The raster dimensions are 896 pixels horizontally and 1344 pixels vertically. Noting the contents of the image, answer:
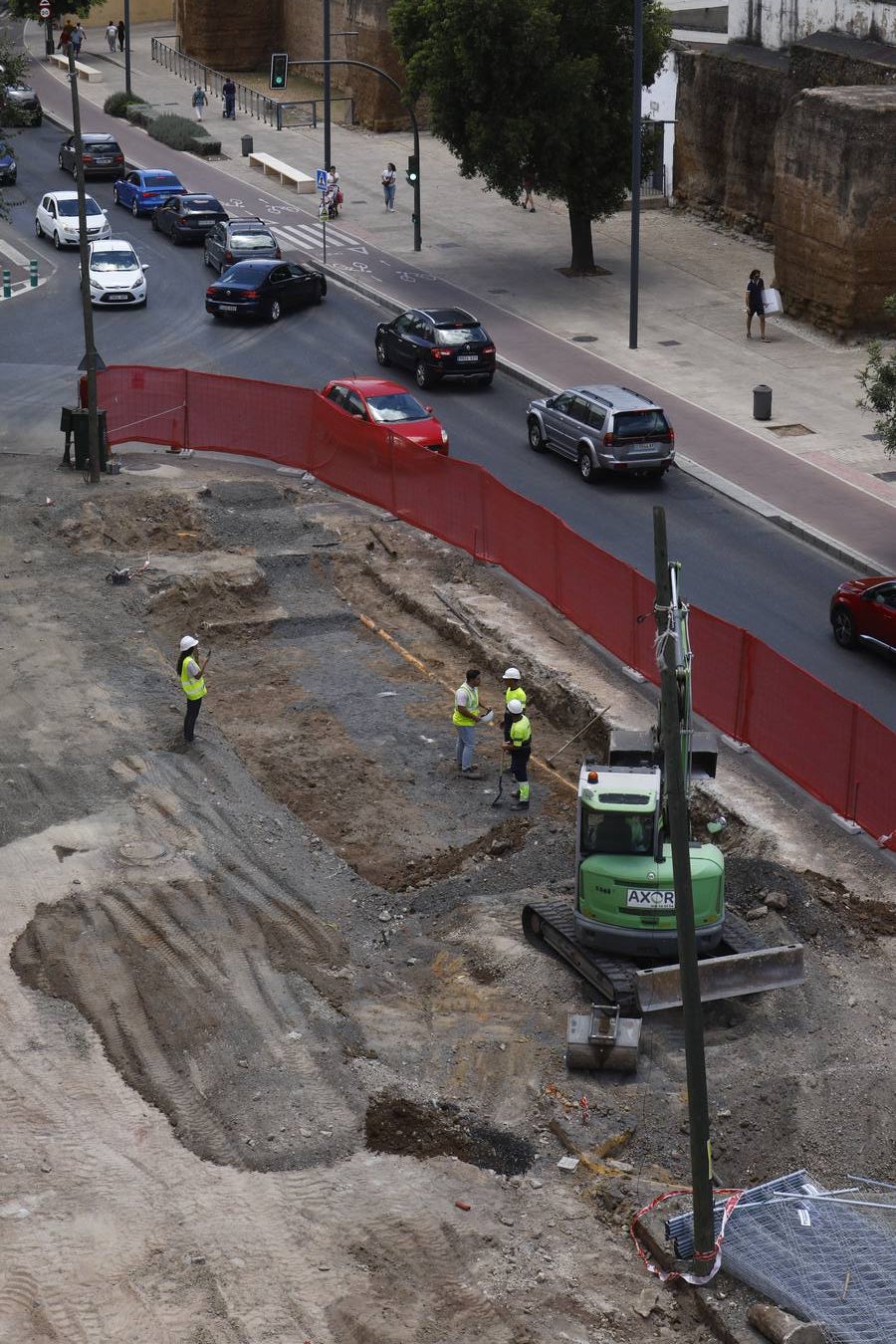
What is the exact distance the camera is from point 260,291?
46625mm

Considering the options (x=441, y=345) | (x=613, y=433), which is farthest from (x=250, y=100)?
(x=613, y=433)

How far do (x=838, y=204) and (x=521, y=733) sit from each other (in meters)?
23.3

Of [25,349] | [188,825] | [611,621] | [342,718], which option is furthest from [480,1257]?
[25,349]

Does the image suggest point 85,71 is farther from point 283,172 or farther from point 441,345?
point 441,345

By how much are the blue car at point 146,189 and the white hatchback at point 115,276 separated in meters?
7.40

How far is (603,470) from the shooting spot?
3622cm

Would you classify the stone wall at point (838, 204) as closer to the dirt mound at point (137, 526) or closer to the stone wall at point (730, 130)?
the stone wall at point (730, 130)

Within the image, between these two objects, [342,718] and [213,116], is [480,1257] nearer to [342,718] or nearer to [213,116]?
[342,718]

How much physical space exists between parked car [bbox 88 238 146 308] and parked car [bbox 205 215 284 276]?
7.08ft

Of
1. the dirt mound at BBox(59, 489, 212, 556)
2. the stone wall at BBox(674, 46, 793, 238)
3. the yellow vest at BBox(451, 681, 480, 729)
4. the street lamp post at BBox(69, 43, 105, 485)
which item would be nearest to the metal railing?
the stone wall at BBox(674, 46, 793, 238)

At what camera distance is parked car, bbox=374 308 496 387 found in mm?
41312

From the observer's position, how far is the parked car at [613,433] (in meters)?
35.8

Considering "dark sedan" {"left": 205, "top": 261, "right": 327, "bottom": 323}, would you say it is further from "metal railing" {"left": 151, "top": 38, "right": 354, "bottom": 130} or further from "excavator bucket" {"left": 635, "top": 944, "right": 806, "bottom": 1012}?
"excavator bucket" {"left": 635, "top": 944, "right": 806, "bottom": 1012}

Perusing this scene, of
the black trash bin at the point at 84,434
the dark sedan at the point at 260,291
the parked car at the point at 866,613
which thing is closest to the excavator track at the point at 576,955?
the parked car at the point at 866,613
